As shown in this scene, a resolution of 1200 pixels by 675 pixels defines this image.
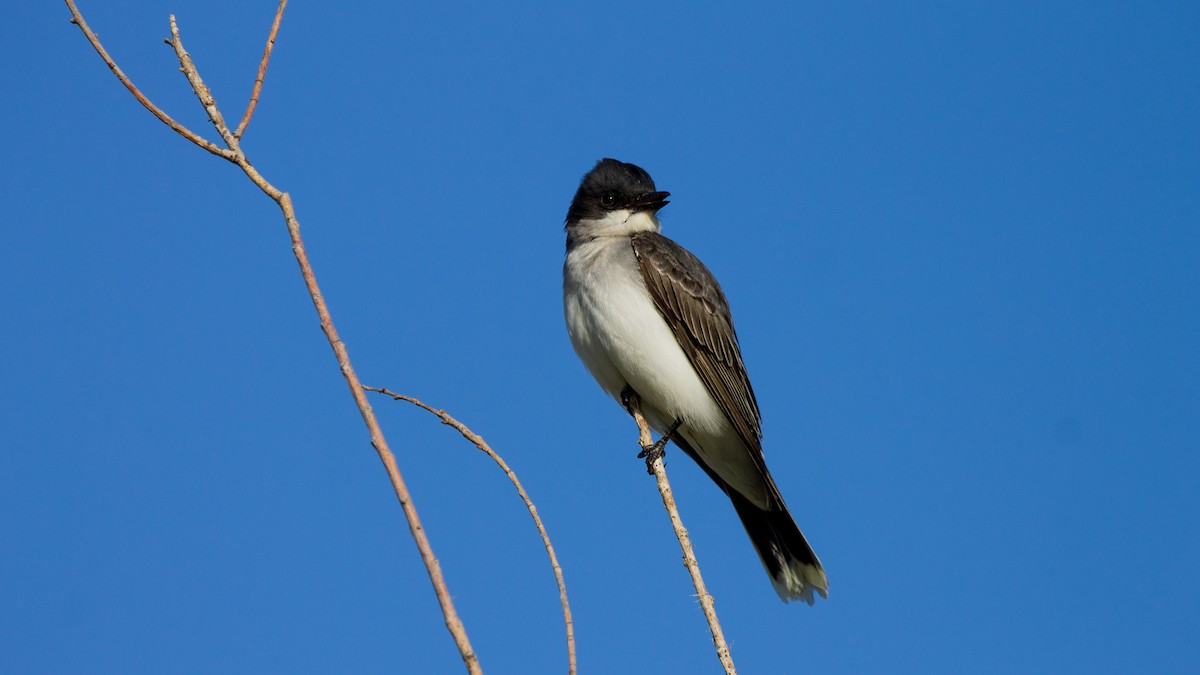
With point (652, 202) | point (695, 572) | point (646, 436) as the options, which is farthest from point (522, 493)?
point (652, 202)

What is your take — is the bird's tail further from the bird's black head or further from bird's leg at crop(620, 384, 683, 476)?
the bird's black head

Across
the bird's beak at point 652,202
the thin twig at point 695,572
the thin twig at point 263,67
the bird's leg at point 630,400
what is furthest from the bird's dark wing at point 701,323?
the thin twig at point 263,67

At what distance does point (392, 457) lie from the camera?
2.27 metres

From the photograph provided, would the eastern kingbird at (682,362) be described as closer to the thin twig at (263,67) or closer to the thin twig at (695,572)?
the thin twig at (695,572)

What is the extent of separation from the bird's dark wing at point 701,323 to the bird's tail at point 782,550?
32 cm

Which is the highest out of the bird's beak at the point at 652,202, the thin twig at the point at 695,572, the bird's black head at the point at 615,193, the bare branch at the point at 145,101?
the bird's black head at the point at 615,193

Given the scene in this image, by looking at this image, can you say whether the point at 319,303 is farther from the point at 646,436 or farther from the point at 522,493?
the point at 646,436

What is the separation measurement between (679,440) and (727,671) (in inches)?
163

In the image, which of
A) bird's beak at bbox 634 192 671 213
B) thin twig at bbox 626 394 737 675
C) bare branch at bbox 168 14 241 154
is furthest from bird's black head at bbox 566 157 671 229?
bare branch at bbox 168 14 241 154

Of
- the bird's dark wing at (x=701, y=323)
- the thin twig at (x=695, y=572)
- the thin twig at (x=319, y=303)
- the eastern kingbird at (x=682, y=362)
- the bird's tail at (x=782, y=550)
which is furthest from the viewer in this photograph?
the bird's dark wing at (x=701, y=323)

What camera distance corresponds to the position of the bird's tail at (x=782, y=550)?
21.3ft

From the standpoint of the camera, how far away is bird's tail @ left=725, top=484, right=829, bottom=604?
6.48m

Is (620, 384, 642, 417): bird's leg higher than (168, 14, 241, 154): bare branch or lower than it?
higher

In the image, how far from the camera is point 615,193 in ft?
24.8
